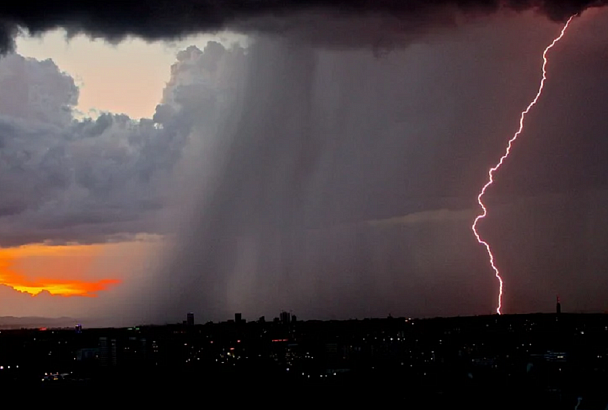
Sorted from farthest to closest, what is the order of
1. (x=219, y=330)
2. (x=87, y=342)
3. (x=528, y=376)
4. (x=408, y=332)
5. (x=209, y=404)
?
(x=219, y=330), (x=87, y=342), (x=408, y=332), (x=528, y=376), (x=209, y=404)

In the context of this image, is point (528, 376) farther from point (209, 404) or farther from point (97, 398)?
point (97, 398)

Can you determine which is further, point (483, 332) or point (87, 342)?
point (87, 342)

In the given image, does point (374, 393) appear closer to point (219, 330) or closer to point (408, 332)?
point (408, 332)

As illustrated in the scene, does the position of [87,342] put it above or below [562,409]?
above

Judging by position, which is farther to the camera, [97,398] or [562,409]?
[97,398]

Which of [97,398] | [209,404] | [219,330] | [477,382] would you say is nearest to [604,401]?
[477,382]

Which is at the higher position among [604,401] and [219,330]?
[219,330]

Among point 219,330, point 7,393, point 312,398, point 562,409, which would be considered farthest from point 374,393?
point 219,330

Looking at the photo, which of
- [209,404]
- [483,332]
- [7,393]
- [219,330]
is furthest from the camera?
[219,330]

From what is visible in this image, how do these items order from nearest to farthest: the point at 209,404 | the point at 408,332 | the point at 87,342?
the point at 209,404
the point at 408,332
the point at 87,342
